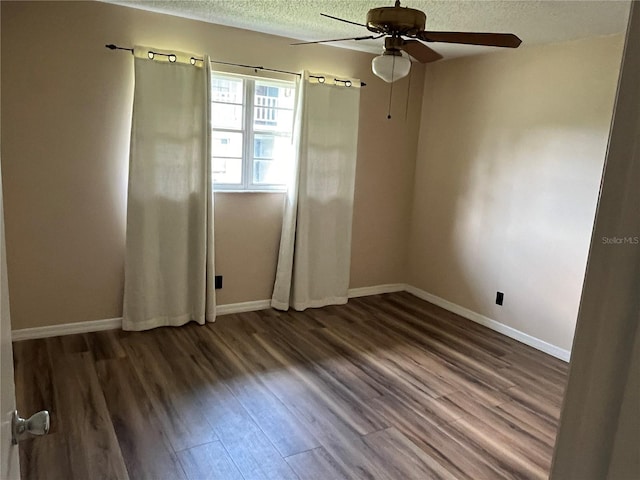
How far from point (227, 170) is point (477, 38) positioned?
237 cm

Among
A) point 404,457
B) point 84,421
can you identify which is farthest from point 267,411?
point 84,421

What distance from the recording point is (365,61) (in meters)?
4.45

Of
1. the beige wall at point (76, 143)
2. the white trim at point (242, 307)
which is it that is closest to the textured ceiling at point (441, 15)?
the beige wall at point (76, 143)

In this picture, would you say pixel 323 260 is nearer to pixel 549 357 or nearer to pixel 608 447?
pixel 549 357

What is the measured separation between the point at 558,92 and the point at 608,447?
12.2ft

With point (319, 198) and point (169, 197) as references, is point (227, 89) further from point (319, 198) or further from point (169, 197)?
point (319, 198)

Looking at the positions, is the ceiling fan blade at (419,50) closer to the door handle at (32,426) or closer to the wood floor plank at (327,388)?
the wood floor plank at (327,388)

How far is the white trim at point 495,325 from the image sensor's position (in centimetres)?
375

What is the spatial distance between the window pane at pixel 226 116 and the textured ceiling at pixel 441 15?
63cm

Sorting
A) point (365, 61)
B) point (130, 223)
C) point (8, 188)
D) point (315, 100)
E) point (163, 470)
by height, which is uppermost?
point (365, 61)

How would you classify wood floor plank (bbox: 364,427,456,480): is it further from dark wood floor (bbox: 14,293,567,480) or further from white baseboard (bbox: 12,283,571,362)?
white baseboard (bbox: 12,283,571,362)

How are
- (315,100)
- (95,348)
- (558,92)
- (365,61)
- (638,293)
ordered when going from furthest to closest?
(365,61), (315,100), (558,92), (95,348), (638,293)

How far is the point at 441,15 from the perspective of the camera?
303cm

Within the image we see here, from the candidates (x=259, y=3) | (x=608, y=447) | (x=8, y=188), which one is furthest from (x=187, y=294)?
(x=608, y=447)
